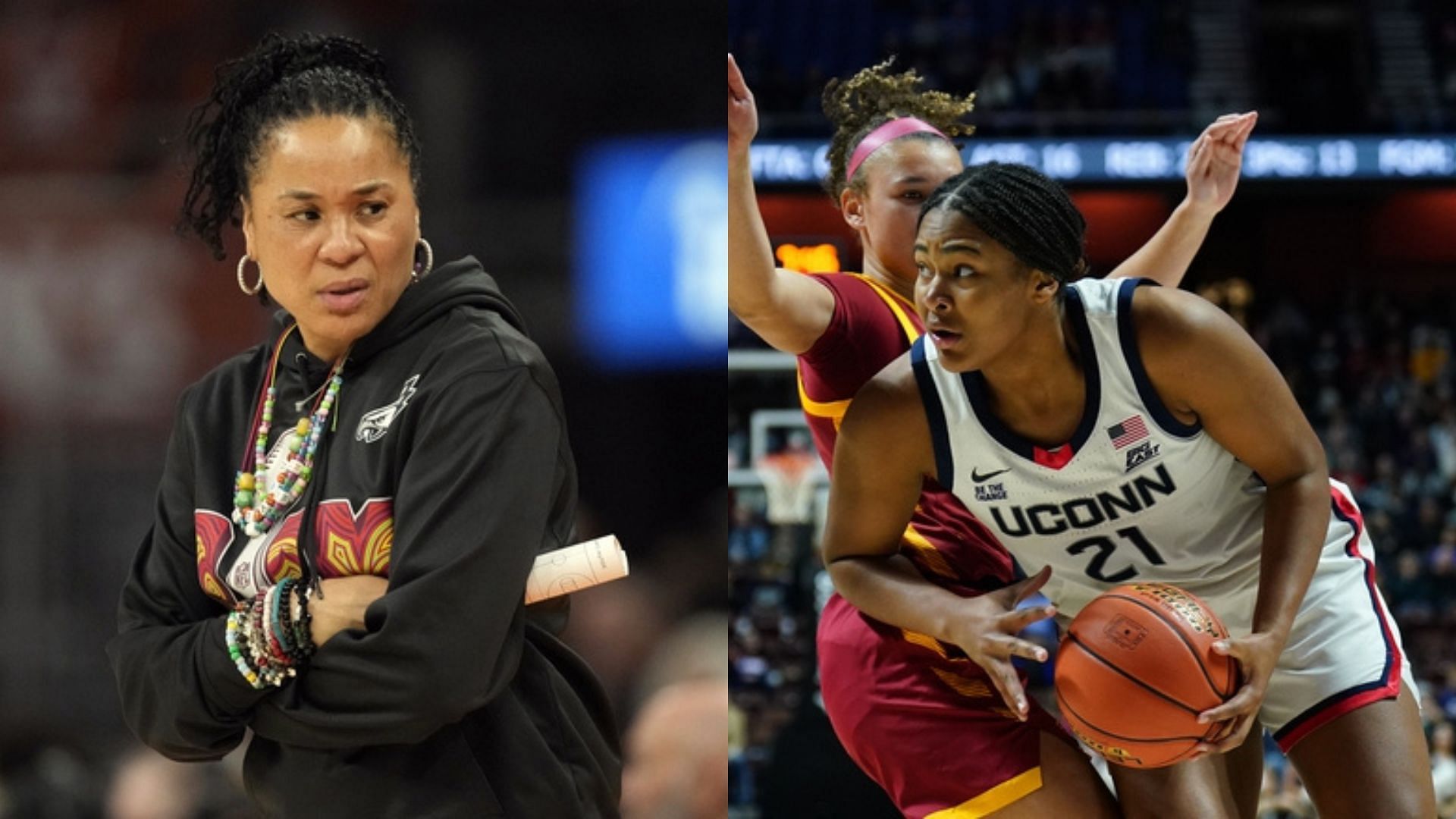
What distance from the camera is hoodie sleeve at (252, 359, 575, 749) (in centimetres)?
208

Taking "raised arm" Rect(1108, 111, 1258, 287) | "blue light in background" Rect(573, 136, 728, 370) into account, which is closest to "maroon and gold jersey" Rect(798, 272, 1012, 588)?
"raised arm" Rect(1108, 111, 1258, 287)


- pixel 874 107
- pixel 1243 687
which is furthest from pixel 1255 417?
pixel 874 107

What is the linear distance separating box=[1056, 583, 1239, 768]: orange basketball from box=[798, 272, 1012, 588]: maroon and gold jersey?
441 millimetres

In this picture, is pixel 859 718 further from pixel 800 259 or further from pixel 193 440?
pixel 800 259

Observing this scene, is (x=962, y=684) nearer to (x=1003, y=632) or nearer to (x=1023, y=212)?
(x=1003, y=632)

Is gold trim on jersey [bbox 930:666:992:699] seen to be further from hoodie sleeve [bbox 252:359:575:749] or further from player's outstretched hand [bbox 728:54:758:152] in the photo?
hoodie sleeve [bbox 252:359:575:749]

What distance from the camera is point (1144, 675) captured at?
279cm

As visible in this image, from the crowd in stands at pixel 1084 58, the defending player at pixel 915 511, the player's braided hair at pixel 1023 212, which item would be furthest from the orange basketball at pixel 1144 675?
the crowd in stands at pixel 1084 58

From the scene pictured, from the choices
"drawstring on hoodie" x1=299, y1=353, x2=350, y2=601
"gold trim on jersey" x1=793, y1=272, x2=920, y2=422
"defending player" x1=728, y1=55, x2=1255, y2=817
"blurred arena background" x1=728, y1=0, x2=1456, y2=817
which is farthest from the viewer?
"blurred arena background" x1=728, y1=0, x2=1456, y2=817

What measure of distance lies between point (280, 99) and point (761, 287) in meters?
1.28

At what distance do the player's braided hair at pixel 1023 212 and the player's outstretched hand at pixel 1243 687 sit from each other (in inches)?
27.1

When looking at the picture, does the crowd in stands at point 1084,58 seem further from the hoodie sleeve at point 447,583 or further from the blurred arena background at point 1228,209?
the hoodie sleeve at point 447,583

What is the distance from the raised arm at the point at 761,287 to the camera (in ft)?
11.0

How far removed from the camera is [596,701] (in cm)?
237
